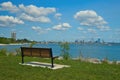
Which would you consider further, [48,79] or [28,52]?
[28,52]

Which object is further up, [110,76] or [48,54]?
[48,54]

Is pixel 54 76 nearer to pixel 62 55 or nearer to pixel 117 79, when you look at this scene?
pixel 117 79

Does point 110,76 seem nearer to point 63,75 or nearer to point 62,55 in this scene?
point 63,75

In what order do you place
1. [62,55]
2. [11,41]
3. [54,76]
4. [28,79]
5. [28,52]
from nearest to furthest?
[28,79] < [54,76] < [28,52] < [62,55] < [11,41]

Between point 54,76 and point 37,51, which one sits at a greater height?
point 37,51

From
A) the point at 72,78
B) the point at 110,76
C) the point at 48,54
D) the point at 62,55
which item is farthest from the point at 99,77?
the point at 62,55

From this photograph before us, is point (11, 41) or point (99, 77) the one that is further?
point (11, 41)

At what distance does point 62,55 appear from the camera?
18641mm

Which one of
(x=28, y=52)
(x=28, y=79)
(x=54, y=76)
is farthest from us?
(x=28, y=52)

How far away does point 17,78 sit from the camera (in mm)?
8414

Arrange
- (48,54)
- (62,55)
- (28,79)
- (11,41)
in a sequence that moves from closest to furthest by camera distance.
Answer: (28,79)
(48,54)
(62,55)
(11,41)

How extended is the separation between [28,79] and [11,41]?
12754 cm

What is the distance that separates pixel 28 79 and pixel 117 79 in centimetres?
321

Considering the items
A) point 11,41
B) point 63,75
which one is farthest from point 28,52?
point 11,41
